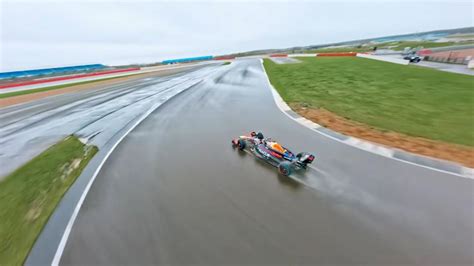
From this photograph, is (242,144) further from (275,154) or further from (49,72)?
(49,72)

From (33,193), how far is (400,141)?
15195 millimetres

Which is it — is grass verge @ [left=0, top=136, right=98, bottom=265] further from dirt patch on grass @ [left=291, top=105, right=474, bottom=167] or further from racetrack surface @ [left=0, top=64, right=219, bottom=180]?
dirt patch on grass @ [left=291, top=105, right=474, bottom=167]

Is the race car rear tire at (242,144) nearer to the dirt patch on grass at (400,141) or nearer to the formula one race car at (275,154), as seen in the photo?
the formula one race car at (275,154)

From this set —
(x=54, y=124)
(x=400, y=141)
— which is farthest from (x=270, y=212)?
(x=54, y=124)

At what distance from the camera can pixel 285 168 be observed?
7.78 metres

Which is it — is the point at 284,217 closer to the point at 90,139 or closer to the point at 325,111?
the point at 325,111

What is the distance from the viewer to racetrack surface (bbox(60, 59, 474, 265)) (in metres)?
4.89

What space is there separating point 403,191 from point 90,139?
1529cm

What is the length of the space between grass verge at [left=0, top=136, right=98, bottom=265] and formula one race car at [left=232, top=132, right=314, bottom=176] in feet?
24.0

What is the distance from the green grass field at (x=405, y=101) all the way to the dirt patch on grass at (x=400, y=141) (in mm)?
639

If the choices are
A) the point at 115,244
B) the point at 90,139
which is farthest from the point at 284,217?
the point at 90,139

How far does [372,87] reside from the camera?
2033 centimetres

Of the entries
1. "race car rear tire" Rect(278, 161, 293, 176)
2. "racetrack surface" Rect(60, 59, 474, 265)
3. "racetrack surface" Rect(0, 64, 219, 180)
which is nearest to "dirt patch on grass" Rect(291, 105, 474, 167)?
"racetrack surface" Rect(60, 59, 474, 265)

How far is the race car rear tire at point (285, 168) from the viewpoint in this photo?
25.4 ft
